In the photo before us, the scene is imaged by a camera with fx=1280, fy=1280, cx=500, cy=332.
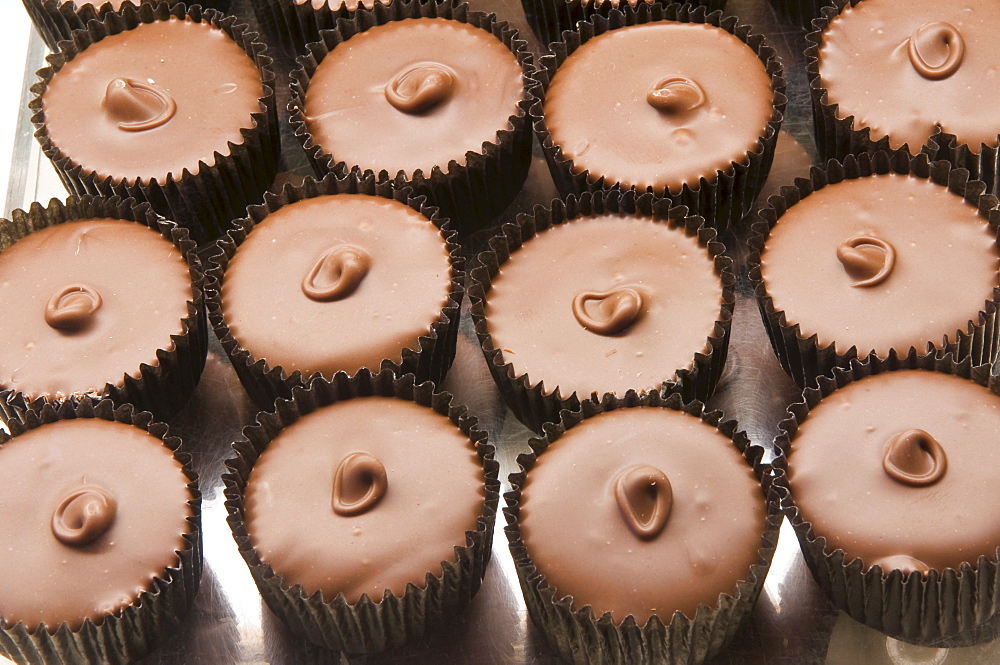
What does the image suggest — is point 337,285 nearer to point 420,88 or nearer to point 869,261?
point 420,88

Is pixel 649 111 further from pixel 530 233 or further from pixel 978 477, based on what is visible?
pixel 978 477

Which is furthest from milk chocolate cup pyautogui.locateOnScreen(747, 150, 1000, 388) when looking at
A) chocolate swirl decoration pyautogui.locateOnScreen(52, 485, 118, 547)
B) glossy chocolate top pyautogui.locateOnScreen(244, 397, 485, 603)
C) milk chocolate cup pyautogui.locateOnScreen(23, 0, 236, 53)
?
milk chocolate cup pyautogui.locateOnScreen(23, 0, 236, 53)

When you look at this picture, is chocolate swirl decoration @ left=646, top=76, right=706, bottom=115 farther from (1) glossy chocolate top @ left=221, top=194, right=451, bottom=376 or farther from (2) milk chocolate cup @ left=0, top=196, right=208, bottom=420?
(2) milk chocolate cup @ left=0, top=196, right=208, bottom=420

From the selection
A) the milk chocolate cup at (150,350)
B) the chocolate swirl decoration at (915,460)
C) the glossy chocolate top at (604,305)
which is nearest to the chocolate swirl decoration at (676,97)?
the glossy chocolate top at (604,305)

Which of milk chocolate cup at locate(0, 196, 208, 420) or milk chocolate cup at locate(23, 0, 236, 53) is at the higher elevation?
milk chocolate cup at locate(23, 0, 236, 53)

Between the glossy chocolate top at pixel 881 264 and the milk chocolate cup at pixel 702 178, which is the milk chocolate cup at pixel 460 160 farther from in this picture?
the glossy chocolate top at pixel 881 264

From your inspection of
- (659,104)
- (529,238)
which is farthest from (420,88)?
(659,104)
